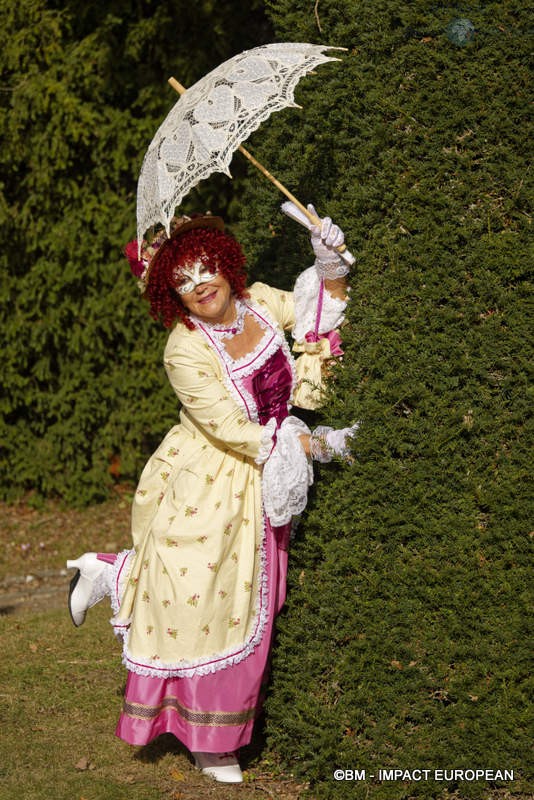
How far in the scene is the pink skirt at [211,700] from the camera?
3527 millimetres

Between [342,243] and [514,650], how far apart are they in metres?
1.42

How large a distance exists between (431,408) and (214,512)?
0.87m

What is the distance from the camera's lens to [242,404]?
3.56 m

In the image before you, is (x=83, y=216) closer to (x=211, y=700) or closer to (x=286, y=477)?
(x=286, y=477)

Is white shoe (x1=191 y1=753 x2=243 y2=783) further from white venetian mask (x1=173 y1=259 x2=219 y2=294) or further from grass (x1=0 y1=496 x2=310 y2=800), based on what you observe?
white venetian mask (x1=173 y1=259 x2=219 y2=294)

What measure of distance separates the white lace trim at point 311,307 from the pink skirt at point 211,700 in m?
0.72

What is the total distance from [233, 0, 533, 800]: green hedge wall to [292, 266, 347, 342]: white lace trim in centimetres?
17

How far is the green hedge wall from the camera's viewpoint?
10.1 ft

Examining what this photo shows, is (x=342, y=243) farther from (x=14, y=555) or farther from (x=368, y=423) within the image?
(x=14, y=555)

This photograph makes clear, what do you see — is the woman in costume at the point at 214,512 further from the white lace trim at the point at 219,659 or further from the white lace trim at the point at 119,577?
the white lace trim at the point at 119,577

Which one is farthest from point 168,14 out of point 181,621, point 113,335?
point 181,621

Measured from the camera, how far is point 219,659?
11.5 feet

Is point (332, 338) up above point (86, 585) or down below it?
above

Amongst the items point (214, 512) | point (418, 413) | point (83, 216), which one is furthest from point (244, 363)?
point (83, 216)
